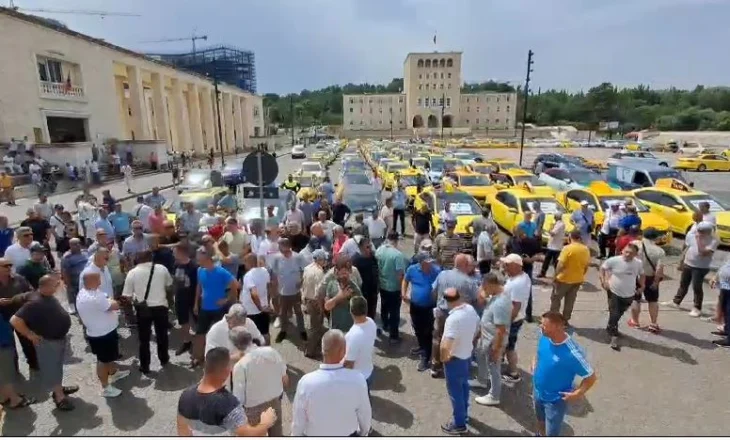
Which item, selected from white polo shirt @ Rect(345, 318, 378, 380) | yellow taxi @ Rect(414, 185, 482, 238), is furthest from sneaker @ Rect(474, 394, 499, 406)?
yellow taxi @ Rect(414, 185, 482, 238)

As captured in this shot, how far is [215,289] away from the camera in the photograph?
5176 millimetres

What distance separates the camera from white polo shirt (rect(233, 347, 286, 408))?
3.25 metres

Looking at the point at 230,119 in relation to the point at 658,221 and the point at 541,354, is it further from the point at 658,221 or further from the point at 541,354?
the point at 541,354

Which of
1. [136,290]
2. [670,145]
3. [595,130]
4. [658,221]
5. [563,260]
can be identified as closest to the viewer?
[136,290]

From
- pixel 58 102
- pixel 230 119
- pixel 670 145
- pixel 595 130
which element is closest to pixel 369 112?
pixel 595 130

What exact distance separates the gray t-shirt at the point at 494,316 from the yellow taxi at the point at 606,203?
25.1ft

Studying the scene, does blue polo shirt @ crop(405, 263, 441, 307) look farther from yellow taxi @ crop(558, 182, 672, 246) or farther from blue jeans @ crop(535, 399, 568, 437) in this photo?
yellow taxi @ crop(558, 182, 672, 246)

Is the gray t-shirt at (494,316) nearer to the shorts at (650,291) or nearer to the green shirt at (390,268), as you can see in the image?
the green shirt at (390,268)

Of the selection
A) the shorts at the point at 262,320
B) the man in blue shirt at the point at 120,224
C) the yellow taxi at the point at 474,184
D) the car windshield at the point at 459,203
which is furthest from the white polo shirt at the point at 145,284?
the yellow taxi at the point at 474,184

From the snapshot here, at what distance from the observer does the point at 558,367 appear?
3.37 metres

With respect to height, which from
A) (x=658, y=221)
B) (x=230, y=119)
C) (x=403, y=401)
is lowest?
(x=403, y=401)

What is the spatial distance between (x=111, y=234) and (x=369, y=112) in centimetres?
12570

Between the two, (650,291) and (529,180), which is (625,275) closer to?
(650,291)

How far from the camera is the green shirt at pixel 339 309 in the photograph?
513 centimetres
